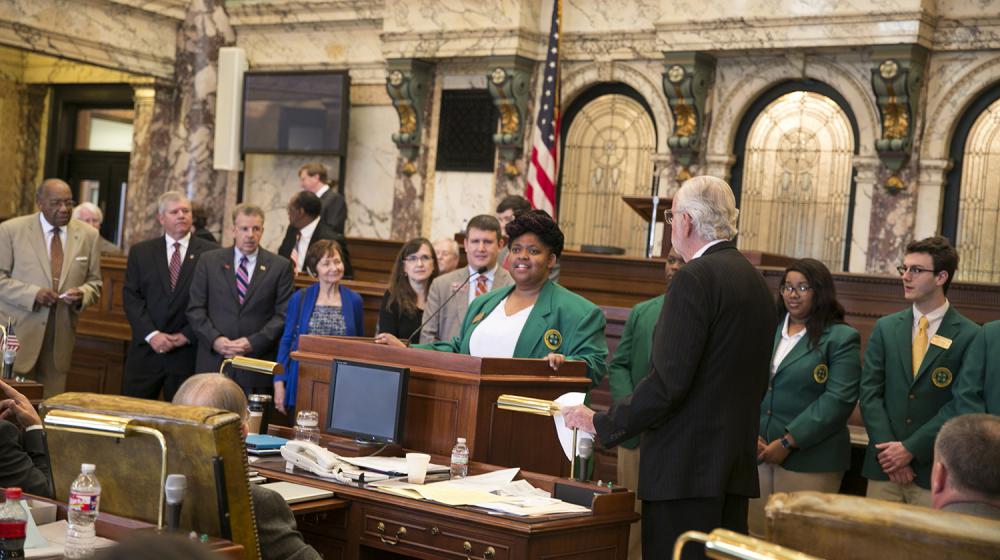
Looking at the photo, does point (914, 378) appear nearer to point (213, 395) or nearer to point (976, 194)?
point (213, 395)

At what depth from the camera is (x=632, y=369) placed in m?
5.28

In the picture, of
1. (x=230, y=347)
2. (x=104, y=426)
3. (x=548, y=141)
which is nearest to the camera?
(x=104, y=426)

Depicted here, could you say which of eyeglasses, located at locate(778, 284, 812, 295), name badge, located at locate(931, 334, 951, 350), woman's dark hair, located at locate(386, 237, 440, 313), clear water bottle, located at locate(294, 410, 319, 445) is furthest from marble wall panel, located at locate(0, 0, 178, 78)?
name badge, located at locate(931, 334, 951, 350)

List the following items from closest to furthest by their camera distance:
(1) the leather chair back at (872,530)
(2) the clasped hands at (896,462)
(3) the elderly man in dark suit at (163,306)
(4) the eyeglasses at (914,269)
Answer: (1) the leather chair back at (872,530) < (2) the clasped hands at (896,462) < (4) the eyeglasses at (914,269) < (3) the elderly man in dark suit at (163,306)

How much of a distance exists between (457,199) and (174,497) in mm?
8524

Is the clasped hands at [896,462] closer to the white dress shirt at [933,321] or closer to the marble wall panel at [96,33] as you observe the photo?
the white dress shirt at [933,321]

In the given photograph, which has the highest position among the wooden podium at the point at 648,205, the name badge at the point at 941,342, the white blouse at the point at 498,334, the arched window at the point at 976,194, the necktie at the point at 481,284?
the arched window at the point at 976,194

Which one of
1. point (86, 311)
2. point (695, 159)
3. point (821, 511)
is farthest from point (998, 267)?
point (821, 511)

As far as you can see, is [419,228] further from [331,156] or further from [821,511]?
[821,511]

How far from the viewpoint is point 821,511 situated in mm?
2334

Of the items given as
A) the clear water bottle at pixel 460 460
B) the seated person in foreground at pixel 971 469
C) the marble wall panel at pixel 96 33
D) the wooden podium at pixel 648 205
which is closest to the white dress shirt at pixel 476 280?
the clear water bottle at pixel 460 460

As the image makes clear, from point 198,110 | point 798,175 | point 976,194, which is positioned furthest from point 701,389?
point 198,110

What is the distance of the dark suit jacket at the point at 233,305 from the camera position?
650 centimetres

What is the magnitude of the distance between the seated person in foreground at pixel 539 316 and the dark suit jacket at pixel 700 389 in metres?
0.97
